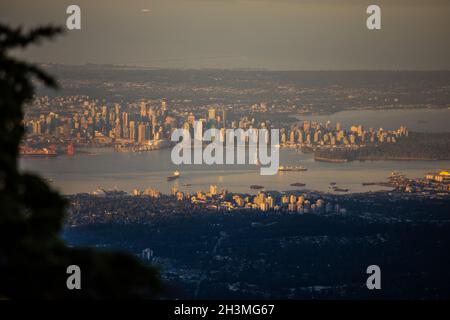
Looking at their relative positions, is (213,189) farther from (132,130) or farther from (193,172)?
(132,130)

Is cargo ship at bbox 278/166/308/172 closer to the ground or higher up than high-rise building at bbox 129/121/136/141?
closer to the ground

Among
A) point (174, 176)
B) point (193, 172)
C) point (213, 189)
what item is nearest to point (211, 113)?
point (193, 172)

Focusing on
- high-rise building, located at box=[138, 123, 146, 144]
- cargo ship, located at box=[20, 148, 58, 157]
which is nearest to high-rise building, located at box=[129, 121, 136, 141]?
high-rise building, located at box=[138, 123, 146, 144]

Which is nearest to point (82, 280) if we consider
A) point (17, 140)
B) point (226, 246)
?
point (17, 140)

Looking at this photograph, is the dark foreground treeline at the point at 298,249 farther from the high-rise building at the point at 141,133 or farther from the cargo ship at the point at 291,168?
the high-rise building at the point at 141,133

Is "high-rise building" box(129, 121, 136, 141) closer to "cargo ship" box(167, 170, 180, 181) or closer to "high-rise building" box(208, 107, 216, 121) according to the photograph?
"high-rise building" box(208, 107, 216, 121)

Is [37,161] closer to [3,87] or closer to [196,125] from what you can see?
[196,125]
